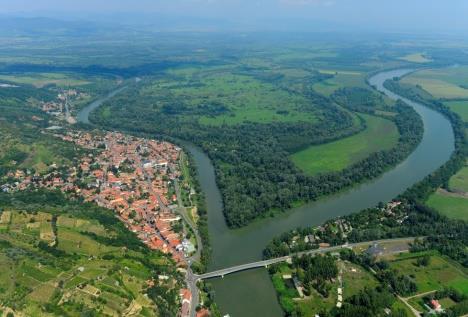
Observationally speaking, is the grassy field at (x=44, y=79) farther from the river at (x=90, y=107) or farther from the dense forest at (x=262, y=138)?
the dense forest at (x=262, y=138)

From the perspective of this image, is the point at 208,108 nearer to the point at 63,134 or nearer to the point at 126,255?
the point at 63,134

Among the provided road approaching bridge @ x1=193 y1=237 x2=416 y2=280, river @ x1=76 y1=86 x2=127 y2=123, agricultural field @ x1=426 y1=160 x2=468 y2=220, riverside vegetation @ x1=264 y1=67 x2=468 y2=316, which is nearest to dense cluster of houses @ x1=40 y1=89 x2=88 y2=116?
river @ x1=76 y1=86 x2=127 y2=123

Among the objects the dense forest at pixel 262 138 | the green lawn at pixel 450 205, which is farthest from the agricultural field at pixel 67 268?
the green lawn at pixel 450 205

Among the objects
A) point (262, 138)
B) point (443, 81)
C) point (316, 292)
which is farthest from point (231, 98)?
point (316, 292)

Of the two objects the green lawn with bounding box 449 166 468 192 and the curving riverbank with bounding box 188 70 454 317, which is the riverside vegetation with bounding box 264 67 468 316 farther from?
the curving riverbank with bounding box 188 70 454 317

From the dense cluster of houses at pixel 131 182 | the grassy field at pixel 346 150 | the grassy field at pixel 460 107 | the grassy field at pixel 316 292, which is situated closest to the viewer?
the grassy field at pixel 316 292
